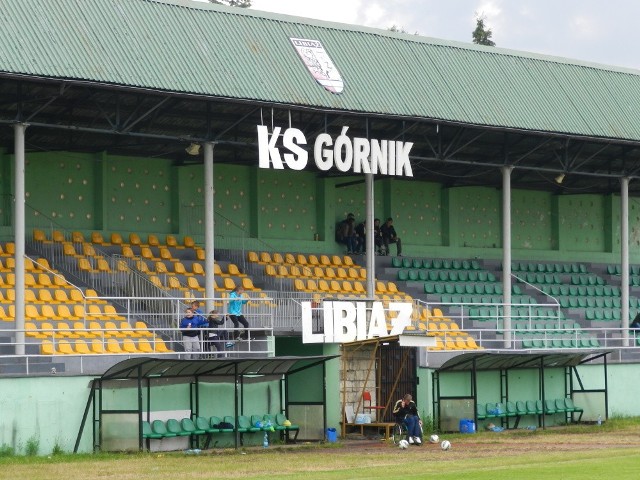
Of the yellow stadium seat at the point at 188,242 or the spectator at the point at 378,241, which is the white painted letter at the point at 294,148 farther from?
the spectator at the point at 378,241

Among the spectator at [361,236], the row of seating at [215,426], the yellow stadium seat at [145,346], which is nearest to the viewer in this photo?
the row of seating at [215,426]

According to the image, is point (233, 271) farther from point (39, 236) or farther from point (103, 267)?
point (39, 236)

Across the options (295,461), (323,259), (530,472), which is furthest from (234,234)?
(530,472)

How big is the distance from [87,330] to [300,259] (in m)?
12.6

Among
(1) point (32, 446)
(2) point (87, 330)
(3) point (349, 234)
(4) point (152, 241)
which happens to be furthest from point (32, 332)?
(3) point (349, 234)

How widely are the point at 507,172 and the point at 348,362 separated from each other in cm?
803

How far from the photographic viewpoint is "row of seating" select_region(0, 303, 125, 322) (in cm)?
3247

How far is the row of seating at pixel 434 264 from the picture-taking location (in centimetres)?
4509

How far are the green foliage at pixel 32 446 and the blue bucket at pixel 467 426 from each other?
1150cm

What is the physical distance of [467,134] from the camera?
136ft

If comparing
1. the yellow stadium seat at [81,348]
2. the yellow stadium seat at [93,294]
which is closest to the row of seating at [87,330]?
the yellow stadium seat at [81,348]

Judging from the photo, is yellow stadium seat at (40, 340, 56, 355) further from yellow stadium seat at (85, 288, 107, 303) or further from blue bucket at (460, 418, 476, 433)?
blue bucket at (460, 418, 476, 433)

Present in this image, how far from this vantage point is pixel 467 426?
3738 cm

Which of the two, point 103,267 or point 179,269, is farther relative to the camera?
point 179,269
